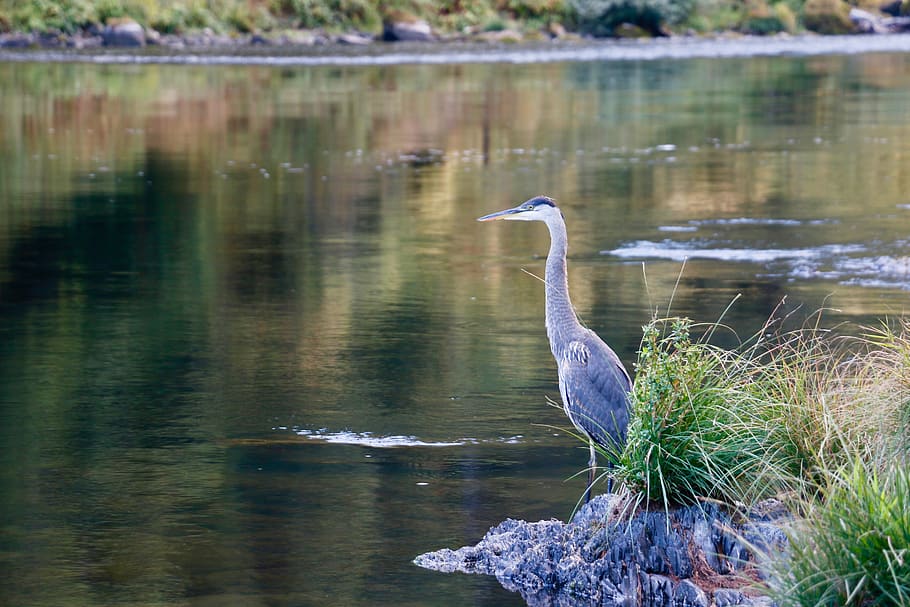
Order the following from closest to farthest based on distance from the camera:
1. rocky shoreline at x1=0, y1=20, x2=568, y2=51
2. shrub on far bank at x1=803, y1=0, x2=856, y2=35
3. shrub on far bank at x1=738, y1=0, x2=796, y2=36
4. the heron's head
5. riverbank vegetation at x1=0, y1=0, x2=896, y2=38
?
the heron's head, rocky shoreline at x1=0, y1=20, x2=568, y2=51, riverbank vegetation at x1=0, y1=0, x2=896, y2=38, shrub on far bank at x1=803, y1=0, x2=856, y2=35, shrub on far bank at x1=738, y1=0, x2=796, y2=36

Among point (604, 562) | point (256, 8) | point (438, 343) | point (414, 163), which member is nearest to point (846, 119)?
point (414, 163)

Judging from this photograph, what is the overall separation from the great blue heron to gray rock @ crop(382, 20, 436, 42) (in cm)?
6807

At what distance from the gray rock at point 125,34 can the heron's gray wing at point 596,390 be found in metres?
62.9

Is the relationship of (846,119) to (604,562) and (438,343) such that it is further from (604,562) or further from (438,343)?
(604,562)

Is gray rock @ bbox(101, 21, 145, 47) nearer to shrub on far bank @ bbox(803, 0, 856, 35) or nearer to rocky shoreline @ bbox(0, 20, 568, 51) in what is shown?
rocky shoreline @ bbox(0, 20, 568, 51)

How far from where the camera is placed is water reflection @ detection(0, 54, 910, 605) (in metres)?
8.27

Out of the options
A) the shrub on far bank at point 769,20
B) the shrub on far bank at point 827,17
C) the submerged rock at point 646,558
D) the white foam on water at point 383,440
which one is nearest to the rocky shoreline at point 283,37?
the shrub on far bank at point 827,17

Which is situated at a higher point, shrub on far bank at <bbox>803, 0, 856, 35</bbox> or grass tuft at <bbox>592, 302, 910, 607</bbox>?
shrub on far bank at <bbox>803, 0, 856, 35</bbox>

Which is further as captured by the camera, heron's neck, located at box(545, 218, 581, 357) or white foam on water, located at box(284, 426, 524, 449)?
white foam on water, located at box(284, 426, 524, 449)

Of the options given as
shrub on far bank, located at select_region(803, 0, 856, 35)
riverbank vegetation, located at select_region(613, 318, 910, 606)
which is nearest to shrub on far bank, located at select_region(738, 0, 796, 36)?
shrub on far bank, located at select_region(803, 0, 856, 35)

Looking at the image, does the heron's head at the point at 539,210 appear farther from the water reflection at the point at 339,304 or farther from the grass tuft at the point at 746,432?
the water reflection at the point at 339,304

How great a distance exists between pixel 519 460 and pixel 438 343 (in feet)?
10.7

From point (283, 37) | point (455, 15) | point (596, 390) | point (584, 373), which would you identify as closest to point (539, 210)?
point (584, 373)

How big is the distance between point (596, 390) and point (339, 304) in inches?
263
